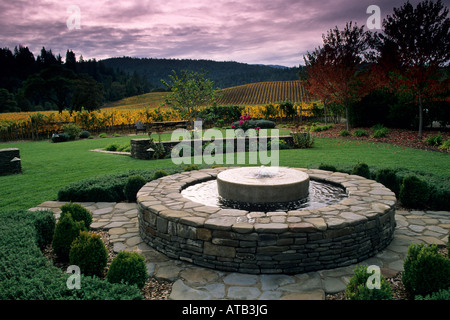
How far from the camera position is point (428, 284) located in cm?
283

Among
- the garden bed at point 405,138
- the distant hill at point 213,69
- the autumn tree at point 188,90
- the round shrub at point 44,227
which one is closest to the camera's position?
the round shrub at point 44,227

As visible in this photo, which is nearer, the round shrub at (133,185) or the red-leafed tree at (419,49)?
the round shrub at (133,185)

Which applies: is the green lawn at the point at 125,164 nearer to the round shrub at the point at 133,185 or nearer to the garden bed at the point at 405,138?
the garden bed at the point at 405,138

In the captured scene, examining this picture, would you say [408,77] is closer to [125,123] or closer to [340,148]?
[340,148]

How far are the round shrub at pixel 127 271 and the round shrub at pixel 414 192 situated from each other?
4.96 meters

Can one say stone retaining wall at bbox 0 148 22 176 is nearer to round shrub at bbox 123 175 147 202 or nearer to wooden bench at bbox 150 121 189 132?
round shrub at bbox 123 175 147 202

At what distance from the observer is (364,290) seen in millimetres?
2471

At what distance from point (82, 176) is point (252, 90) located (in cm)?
5280

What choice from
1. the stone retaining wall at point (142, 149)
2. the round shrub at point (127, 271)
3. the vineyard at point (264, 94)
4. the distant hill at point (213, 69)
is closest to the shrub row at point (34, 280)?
the round shrub at point (127, 271)

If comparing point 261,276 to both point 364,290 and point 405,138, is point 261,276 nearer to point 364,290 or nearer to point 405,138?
point 364,290

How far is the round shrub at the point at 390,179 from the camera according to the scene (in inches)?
243

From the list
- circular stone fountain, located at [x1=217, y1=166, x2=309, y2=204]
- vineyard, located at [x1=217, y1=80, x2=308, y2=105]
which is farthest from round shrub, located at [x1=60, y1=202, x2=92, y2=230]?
vineyard, located at [x1=217, y1=80, x2=308, y2=105]

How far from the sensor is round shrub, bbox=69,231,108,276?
10.9 feet
